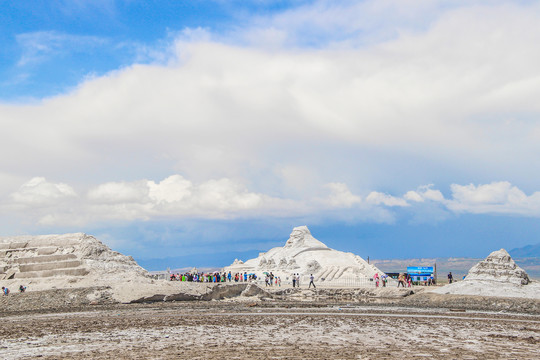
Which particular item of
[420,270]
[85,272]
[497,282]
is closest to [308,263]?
[420,270]

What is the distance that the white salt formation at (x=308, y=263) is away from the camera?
62688 millimetres

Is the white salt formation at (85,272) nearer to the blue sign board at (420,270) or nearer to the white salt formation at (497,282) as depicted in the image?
the white salt formation at (497,282)

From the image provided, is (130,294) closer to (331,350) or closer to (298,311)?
(298,311)

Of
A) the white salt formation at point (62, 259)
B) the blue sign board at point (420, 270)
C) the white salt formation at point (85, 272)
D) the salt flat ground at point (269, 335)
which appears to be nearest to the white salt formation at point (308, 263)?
the blue sign board at point (420, 270)

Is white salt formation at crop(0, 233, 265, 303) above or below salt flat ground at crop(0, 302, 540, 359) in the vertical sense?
above

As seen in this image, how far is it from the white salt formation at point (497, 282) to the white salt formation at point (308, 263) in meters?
20.7

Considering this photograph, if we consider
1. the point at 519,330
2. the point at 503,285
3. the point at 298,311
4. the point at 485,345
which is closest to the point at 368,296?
the point at 503,285

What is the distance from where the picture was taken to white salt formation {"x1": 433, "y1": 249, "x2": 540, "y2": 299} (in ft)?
118

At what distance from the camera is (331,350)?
1598 centimetres

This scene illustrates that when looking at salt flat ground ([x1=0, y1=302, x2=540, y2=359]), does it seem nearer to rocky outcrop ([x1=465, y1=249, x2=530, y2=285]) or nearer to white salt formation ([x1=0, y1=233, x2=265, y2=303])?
white salt formation ([x1=0, y1=233, x2=265, y2=303])

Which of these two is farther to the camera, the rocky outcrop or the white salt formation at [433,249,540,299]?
the rocky outcrop

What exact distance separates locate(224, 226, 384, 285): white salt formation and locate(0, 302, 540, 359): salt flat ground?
110 feet

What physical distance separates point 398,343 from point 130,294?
21.7m

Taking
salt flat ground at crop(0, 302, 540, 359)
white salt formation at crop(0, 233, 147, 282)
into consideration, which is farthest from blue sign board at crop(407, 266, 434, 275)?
white salt formation at crop(0, 233, 147, 282)
